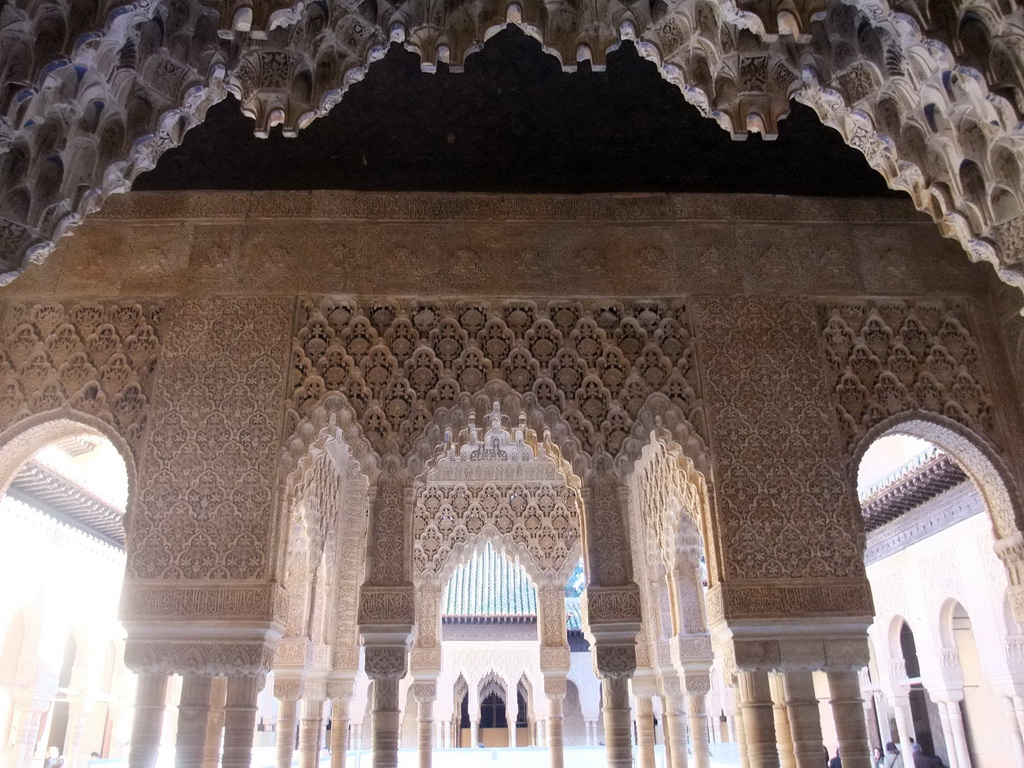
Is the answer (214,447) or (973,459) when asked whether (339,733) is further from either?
(973,459)

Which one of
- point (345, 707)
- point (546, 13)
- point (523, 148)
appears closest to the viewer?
point (546, 13)

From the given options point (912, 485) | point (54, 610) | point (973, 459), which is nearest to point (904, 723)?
point (912, 485)

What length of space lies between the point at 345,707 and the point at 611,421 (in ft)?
16.0

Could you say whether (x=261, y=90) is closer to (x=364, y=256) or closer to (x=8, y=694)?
(x=364, y=256)

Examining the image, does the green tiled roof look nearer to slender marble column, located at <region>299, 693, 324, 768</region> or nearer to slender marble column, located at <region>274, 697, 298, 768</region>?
slender marble column, located at <region>299, 693, 324, 768</region>

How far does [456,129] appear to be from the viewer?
6.30m

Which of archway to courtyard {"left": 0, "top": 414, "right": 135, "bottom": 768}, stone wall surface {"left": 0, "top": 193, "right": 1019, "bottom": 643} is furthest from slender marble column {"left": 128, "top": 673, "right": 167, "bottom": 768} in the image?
archway to courtyard {"left": 0, "top": 414, "right": 135, "bottom": 768}

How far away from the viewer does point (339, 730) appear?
8523mm

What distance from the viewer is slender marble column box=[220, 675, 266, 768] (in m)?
5.73

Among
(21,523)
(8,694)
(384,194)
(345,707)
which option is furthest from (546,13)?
(8,694)

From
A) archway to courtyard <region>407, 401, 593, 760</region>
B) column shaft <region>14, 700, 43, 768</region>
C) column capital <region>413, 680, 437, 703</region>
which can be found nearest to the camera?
archway to courtyard <region>407, 401, 593, 760</region>

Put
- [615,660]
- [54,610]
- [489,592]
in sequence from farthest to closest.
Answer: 1. [489,592]
2. [54,610]
3. [615,660]

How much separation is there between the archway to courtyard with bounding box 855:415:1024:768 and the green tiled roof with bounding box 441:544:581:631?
726 cm

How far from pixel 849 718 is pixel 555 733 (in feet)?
14.9
